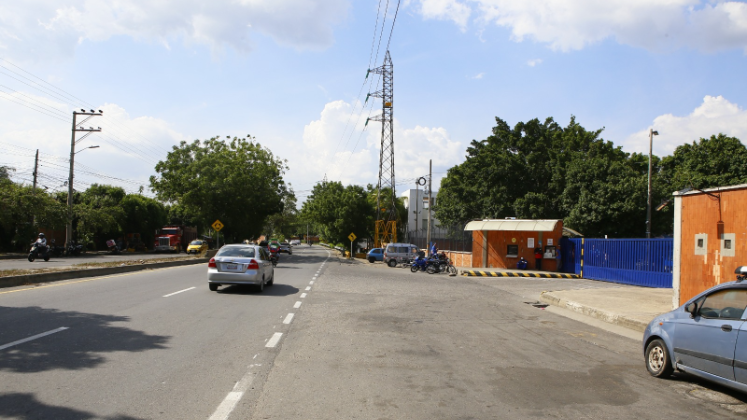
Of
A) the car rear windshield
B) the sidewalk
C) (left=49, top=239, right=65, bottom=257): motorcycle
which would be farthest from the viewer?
(left=49, top=239, right=65, bottom=257): motorcycle

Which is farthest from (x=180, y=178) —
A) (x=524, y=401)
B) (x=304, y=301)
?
(x=524, y=401)

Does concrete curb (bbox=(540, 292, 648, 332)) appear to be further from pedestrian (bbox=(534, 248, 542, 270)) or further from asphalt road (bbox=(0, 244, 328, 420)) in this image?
pedestrian (bbox=(534, 248, 542, 270))

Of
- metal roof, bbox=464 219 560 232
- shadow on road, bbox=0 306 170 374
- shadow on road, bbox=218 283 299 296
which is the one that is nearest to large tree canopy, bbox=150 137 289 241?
metal roof, bbox=464 219 560 232

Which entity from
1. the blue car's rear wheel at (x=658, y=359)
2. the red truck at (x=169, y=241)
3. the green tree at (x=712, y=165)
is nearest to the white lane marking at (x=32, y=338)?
the blue car's rear wheel at (x=658, y=359)

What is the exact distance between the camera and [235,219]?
5091 cm

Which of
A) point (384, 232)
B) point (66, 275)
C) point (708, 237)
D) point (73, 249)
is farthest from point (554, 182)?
point (73, 249)

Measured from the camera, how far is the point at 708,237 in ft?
43.3

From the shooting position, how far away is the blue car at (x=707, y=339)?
5852 mm

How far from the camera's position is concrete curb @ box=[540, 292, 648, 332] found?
38.1 feet

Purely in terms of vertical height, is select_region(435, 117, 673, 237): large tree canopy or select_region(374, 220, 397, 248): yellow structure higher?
select_region(435, 117, 673, 237): large tree canopy

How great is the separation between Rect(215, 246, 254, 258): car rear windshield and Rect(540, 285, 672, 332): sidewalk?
31.0 feet

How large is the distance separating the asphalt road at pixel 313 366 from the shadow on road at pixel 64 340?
0.02 meters

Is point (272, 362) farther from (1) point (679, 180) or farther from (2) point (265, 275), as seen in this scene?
(1) point (679, 180)

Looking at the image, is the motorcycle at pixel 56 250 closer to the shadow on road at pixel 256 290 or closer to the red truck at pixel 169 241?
the red truck at pixel 169 241
